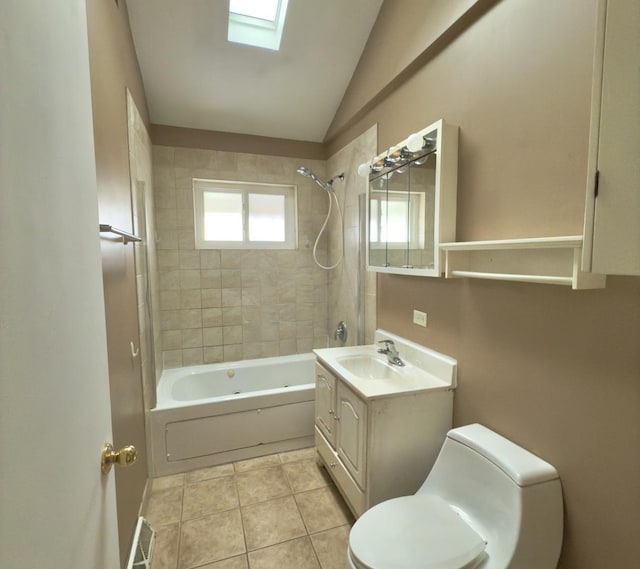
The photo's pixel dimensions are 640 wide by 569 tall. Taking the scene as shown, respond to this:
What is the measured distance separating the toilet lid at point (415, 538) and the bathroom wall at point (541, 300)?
378 millimetres

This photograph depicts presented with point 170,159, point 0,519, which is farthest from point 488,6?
point 170,159

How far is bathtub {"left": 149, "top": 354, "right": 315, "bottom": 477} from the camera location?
2244 mm

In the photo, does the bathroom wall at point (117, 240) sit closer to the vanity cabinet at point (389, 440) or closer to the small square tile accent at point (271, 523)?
the small square tile accent at point (271, 523)

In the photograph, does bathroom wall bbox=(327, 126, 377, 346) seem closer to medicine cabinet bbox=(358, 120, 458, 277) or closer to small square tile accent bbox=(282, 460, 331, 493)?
medicine cabinet bbox=(358, 120, 458, 277)

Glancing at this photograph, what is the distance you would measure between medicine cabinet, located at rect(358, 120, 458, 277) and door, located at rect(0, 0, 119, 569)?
4.53 ft

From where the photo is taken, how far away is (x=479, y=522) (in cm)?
125

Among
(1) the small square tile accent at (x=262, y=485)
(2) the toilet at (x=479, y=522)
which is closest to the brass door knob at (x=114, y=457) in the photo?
(2) the toilet at (x=479, y=522)

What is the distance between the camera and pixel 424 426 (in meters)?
1.65

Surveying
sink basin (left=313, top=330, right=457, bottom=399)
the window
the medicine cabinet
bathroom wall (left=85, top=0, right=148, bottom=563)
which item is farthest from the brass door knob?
the window

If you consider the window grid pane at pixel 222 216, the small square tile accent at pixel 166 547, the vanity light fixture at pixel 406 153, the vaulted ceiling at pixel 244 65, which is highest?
the vaulted ceiling at pixel 244 65

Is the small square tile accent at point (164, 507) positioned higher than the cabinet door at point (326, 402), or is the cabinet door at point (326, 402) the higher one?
the cabinet door at point (326, 402)

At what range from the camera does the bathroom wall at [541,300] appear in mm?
1024

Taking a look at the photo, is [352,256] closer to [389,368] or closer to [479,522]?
[389,368]

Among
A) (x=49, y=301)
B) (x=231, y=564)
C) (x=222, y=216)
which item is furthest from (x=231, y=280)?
(x=49, y=301)
